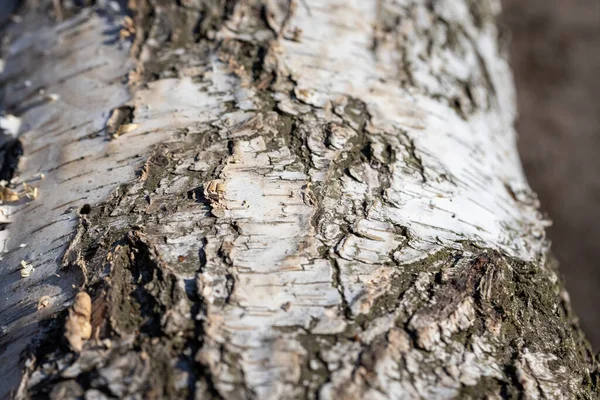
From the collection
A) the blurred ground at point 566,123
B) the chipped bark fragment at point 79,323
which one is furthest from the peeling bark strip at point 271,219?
the blurred ground at point 566,123

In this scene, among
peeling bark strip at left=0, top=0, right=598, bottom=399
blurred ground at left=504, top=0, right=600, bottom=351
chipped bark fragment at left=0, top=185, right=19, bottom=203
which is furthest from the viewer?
blurred ground at left=504, top=0, right=600, bottom=351

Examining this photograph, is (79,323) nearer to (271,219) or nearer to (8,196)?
(271,219)

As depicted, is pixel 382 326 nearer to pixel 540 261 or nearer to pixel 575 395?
pixel 575 395

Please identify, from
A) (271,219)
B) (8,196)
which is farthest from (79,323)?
(8,196)

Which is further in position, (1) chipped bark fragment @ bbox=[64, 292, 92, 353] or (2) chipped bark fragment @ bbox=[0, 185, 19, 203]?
(2) chipped bark fragment @ bbox=[0, 185, 19, 203]

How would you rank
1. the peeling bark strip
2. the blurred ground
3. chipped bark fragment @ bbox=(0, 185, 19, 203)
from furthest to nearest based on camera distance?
the blurred ground
chipped bark fragment @ bbox=(0, 185, 19, 203)
the peeling bark strip

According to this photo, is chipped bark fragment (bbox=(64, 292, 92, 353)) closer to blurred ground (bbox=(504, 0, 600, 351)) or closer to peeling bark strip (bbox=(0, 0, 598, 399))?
peeling bark strip (bbox=(0, 0, 598, 399))

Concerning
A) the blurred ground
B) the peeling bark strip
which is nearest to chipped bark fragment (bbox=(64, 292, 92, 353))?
Answer: the peeling bark strip
